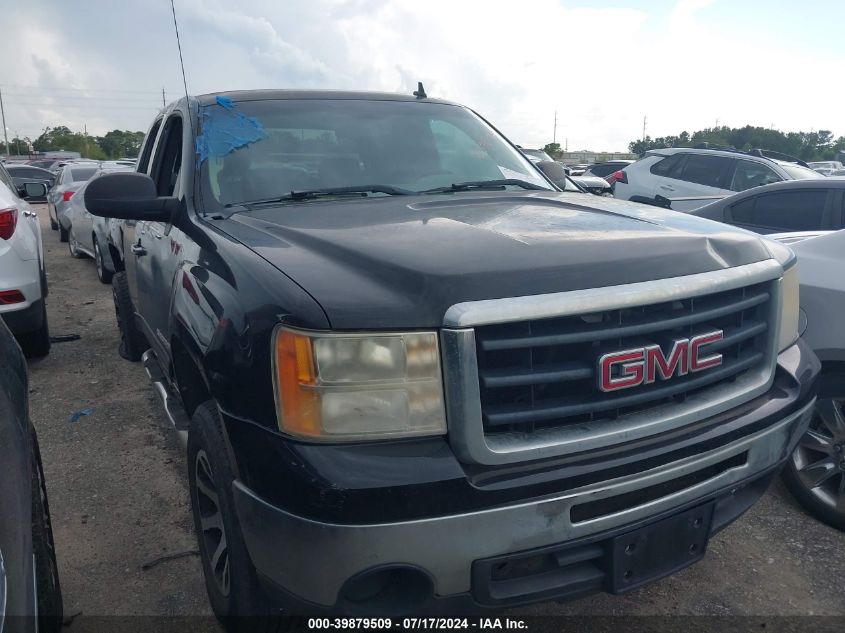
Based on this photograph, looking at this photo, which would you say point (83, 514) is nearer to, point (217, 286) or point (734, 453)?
point (217, 286)

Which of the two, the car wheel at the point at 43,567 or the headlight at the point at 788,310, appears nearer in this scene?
the car wheel at the point at 43,567

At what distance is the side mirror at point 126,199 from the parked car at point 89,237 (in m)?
4.92

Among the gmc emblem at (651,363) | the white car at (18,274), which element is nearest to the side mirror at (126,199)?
the gmc emblem at (651,363)

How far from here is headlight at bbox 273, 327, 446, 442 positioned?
1734mm

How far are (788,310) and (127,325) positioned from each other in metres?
4.15

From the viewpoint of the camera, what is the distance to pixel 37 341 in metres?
5.59

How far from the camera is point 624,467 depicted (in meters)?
1.91

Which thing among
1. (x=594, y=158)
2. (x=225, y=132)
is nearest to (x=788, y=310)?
(x=225, y=132)

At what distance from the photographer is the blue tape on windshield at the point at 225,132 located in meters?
3.01

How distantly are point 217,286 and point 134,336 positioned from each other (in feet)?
9.87

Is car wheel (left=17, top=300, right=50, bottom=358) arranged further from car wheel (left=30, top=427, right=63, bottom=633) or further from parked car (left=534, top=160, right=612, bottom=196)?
parked car (left=534, top=160, right=612, bottom=196)

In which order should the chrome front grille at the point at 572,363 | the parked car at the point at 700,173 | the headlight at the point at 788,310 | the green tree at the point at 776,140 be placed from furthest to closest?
1. the green tree at the point at 776,140
2. the parked car at the point at 700,173
3. the headlight at the point at 788,310
4. the chrome front grille at the point at 572,363

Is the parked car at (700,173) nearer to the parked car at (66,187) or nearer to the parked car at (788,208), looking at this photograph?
the parked car at (788,208)

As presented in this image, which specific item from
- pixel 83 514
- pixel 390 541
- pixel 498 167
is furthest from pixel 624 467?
pixel 83 514
